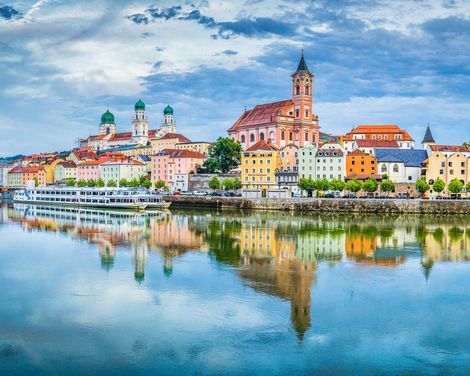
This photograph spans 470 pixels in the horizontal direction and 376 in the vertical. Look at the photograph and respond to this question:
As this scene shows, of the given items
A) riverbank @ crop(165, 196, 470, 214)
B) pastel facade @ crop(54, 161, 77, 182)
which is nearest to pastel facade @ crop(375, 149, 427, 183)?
riverbank @ crop(165, 196, 470, 214)

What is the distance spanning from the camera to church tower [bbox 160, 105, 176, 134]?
100250 mm

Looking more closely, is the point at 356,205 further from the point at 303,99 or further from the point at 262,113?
the point at 262,113

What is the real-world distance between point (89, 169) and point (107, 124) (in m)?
33.7

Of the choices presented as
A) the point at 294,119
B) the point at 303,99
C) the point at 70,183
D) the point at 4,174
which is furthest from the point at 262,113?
the point at 4,174

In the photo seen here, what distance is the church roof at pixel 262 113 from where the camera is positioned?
6144 centimetres

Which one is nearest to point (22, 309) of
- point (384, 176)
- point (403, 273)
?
point (403, 273)

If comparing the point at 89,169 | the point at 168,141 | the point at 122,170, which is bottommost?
the point at 122,170

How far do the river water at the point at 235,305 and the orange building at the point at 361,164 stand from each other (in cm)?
2480

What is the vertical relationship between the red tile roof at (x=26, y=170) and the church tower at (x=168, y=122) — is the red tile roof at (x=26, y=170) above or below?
below

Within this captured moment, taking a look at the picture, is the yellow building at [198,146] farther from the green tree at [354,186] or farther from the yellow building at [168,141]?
the green tree at [354,186]

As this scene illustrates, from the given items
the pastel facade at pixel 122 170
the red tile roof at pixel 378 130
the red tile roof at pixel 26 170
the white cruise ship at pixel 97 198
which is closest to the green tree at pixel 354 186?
the white cruise ship at pixel 97 198

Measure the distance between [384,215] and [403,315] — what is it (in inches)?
1060

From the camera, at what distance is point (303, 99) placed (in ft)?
198

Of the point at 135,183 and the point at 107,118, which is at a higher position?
the point at 107,118
